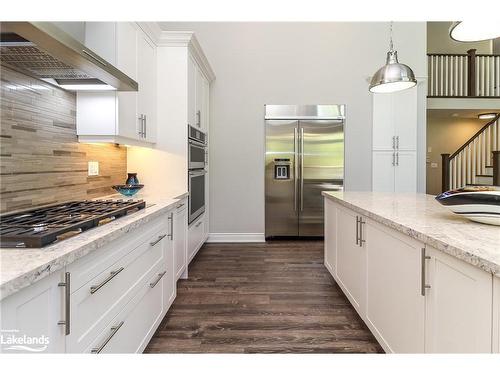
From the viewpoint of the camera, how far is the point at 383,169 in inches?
201

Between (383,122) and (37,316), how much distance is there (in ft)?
16.7

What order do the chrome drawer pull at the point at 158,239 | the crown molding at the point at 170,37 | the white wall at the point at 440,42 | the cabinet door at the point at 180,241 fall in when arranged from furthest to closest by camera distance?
the white wall at the point at 440,42 < the crown molding at the point at 170,37 < the cabinet door at the point at 180,241 < the chrome drawer pull at the point at 158,239

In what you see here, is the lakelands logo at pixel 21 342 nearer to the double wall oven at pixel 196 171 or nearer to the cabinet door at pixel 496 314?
the cabinet door at pixel 496 314

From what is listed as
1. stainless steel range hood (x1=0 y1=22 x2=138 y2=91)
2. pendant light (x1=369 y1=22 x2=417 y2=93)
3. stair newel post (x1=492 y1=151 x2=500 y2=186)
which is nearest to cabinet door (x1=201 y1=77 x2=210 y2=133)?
stainless steel range hood (x1=0 y1=22 x2=138 y2=91)

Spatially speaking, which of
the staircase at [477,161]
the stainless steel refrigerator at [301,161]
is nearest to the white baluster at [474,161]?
the staircase at [477,161]

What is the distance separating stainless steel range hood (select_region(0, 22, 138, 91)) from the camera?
1.26 meters

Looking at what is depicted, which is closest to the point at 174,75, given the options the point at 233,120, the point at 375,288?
the point at 233,120

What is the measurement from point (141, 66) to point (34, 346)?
8.36 feet

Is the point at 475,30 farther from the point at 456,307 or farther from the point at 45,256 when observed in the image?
the point at 45,256

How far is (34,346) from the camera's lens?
91 cm

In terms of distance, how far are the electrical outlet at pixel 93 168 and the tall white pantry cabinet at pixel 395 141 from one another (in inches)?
156

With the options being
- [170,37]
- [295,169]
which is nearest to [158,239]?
[170,37]

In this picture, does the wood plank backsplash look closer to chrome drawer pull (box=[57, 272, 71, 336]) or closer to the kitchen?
the kitchen

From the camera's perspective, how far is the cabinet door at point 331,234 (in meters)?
2.96
